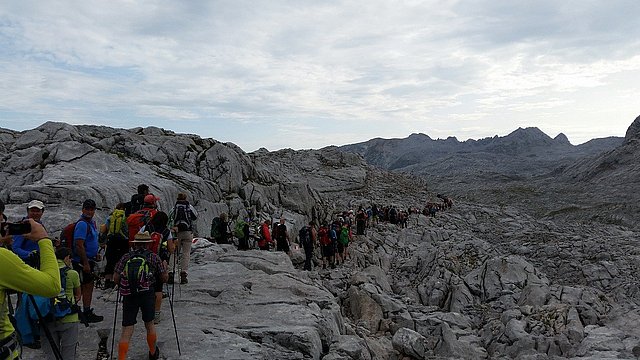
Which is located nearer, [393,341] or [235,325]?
[235,325]

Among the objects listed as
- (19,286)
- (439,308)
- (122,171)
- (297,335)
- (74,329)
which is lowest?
(439,308)

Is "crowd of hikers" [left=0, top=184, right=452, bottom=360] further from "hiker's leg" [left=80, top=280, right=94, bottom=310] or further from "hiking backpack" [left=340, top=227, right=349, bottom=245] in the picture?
"hiking backpack" [left=340, top=227, right=349, bottom=245]

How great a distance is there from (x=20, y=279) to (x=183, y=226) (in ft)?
28.1

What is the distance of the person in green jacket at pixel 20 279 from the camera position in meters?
4.33

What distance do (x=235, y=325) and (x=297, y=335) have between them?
166cm

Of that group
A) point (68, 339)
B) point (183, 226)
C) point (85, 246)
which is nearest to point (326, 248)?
point (183, 226)

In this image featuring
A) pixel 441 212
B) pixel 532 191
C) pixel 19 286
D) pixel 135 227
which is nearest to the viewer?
pixel 19 286

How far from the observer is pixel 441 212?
61.6m

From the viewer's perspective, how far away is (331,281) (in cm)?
2138

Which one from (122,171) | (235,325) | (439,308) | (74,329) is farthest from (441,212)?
(74,329)

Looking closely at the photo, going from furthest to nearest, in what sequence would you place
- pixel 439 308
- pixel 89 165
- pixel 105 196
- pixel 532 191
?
pixel 532 191
pixel 89 165
pixel 439 308
pixel 105 196

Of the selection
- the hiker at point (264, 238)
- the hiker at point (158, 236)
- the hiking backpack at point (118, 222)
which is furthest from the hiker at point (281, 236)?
the hiker at point (158, 236)

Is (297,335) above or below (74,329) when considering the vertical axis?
below

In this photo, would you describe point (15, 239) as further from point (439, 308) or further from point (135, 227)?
point (439, 308)
